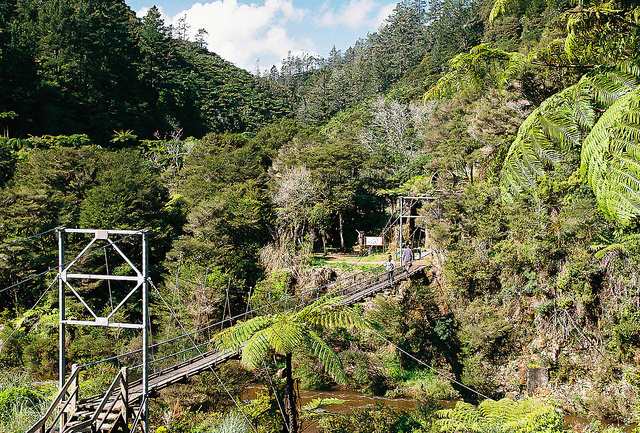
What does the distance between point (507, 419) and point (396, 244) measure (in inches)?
573

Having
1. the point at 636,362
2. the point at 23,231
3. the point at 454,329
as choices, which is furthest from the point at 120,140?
the point at 636,362

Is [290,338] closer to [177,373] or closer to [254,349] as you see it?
[254,349]

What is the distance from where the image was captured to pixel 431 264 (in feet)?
50.8

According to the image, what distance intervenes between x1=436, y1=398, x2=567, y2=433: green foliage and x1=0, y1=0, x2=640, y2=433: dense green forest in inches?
1.4

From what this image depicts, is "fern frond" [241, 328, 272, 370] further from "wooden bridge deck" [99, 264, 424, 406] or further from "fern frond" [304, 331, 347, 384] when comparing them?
"wooden bridge deck" [99, 264, 424, 406]

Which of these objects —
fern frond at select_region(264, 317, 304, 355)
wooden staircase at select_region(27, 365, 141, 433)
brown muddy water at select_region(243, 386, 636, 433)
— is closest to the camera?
fern frond at select_region(264, 317, 304, 355)

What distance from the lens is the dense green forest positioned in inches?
115

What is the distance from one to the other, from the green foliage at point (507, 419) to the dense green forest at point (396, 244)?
0.04m

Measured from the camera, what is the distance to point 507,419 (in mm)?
5473

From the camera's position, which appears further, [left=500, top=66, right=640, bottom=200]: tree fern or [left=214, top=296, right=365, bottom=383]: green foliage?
[left=214, top=296, right=365, bottom=383]: green foliage

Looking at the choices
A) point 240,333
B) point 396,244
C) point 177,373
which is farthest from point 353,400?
point 396,244

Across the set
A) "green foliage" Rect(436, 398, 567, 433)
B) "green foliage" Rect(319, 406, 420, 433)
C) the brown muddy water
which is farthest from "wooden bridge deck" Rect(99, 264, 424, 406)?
the brown muddy water

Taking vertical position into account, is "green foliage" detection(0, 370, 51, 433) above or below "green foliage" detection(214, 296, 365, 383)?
below

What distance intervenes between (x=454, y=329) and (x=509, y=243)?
3.50 meters
